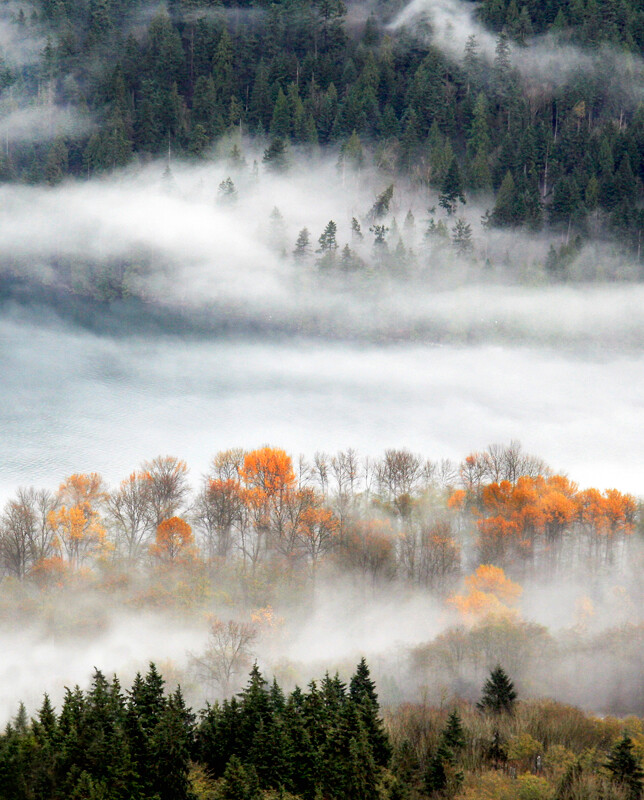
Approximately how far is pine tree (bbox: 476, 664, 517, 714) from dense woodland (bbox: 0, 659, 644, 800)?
8.92 m

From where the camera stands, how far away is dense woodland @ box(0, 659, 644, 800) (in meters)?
71.2

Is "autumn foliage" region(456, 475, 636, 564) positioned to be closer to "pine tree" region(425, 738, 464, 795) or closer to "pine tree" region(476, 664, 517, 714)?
"pine tree" region(476, 664, 517, 714)

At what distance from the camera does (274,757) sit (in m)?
74.9

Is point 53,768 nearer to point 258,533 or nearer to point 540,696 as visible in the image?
point 540,696

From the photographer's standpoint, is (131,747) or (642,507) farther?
(642,507)

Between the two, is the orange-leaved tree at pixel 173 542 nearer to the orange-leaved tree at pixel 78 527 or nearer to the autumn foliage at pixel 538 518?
the orange-leaved tree at pixel 78 527

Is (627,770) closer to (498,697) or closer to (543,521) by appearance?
(498,697)

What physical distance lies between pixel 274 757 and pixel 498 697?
Result: 2816cm

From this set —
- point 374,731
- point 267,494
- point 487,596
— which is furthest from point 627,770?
point 267,494

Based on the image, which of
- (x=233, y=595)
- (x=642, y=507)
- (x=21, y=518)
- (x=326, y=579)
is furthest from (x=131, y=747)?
(x=642, y=507)

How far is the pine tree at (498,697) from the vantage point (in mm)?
94625

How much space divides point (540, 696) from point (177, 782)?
1911 inches

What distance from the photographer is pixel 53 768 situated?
71.1m

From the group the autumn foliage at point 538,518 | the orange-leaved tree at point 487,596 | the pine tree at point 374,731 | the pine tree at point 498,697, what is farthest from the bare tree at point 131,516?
the pine tree at point 374,731
